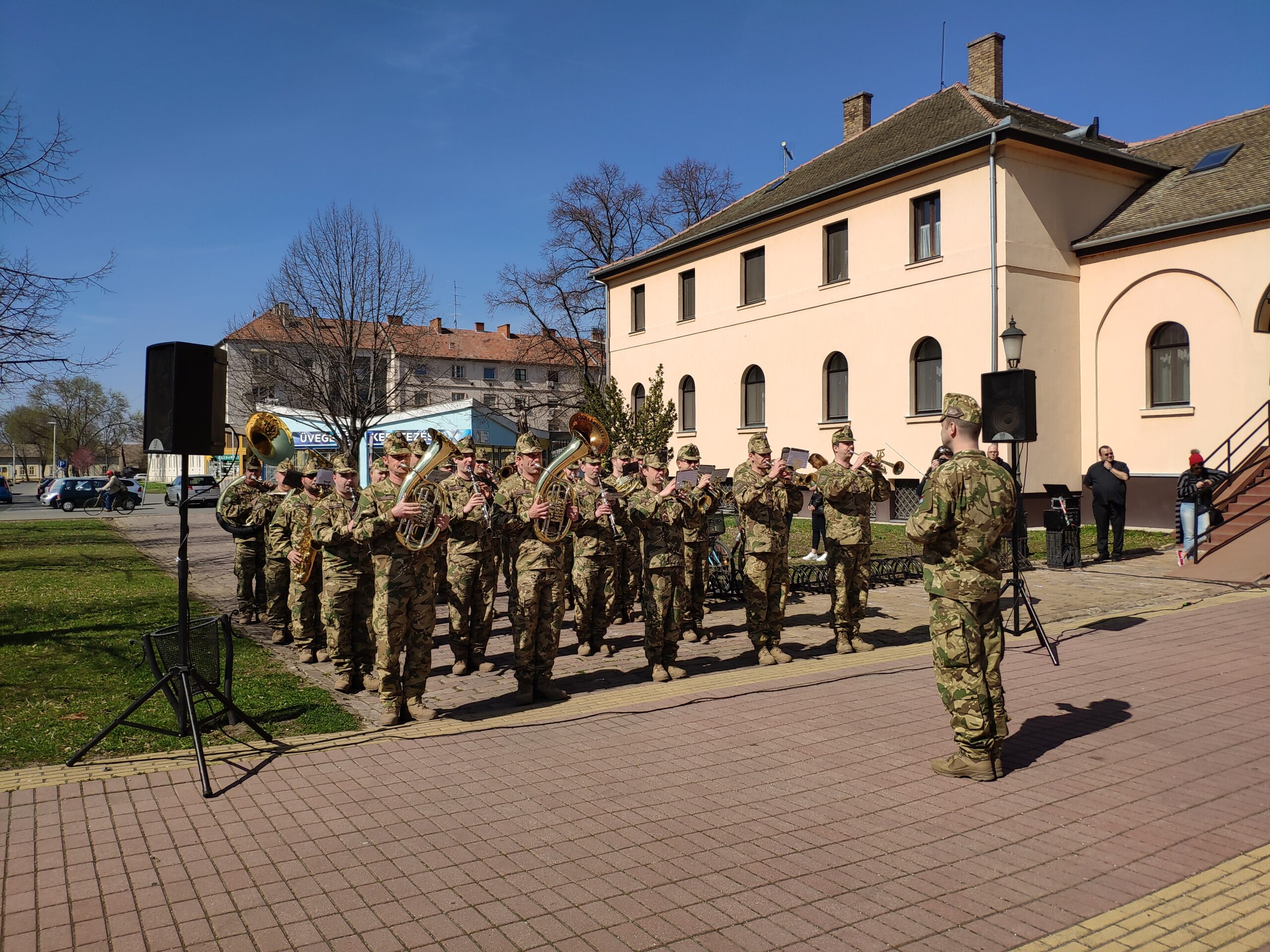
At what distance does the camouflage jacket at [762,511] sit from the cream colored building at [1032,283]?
14.4 metres

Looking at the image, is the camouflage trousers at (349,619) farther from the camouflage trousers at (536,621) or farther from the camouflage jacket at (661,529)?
the camouflage jacket at (661,529)

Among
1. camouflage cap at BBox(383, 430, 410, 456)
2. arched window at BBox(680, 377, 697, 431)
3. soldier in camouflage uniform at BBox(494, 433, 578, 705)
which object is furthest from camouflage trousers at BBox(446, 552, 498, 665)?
arched window at BBox(680, 377, 697, 431)

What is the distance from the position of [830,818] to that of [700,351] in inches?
1083

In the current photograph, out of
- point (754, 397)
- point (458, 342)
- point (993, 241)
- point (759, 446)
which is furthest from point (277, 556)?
point (458, 342)

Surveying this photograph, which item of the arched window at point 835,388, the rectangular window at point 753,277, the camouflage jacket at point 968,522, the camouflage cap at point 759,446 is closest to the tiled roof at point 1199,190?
the arched window at point 835,388

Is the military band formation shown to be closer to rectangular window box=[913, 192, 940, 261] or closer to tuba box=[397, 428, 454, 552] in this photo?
tuba box=[397, 428, 454, 552]

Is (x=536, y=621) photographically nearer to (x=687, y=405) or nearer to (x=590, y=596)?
(x=590, y=596)

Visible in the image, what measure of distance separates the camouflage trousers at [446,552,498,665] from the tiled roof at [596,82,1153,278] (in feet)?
58.0

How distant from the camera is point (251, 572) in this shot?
1188 cm

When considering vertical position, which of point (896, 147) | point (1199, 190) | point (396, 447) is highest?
point (896, 147)

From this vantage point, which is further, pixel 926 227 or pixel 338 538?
pixel 926 227

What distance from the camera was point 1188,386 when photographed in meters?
21.5

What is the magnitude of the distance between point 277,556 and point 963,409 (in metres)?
7.84

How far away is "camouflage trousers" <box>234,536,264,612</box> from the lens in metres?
11.7
